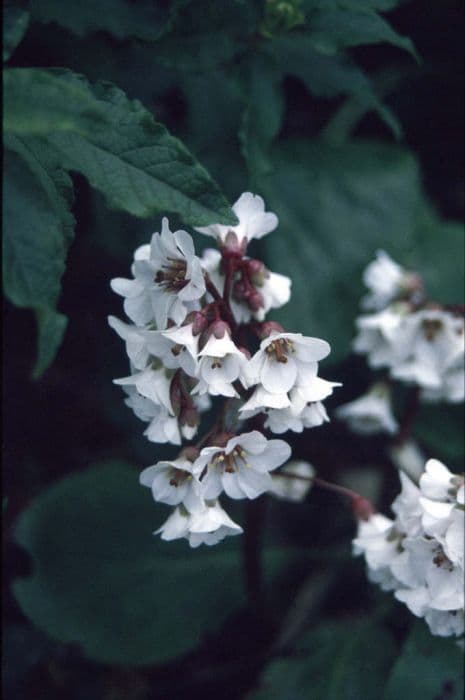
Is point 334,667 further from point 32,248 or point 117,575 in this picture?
point 32,248

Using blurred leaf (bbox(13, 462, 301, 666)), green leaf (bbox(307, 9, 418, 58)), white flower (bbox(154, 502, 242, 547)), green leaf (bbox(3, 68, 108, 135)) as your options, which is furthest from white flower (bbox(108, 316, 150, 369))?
blurred leaf (bbox(13, 462, 301, 666))

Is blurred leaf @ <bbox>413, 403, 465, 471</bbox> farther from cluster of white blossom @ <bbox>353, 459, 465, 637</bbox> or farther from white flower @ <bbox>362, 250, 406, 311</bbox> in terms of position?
cluster of white blossom @ <bbox>353, 459, 465, 637</bbox>

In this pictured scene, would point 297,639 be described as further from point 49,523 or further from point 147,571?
point 49,523

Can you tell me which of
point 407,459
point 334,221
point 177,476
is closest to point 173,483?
point 177,476

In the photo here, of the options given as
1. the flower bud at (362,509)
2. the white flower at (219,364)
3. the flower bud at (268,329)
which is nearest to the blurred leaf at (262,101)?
the flower bud at (268,329)

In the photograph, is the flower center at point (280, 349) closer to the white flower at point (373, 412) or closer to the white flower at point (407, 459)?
the white flower at point (373, 412)
